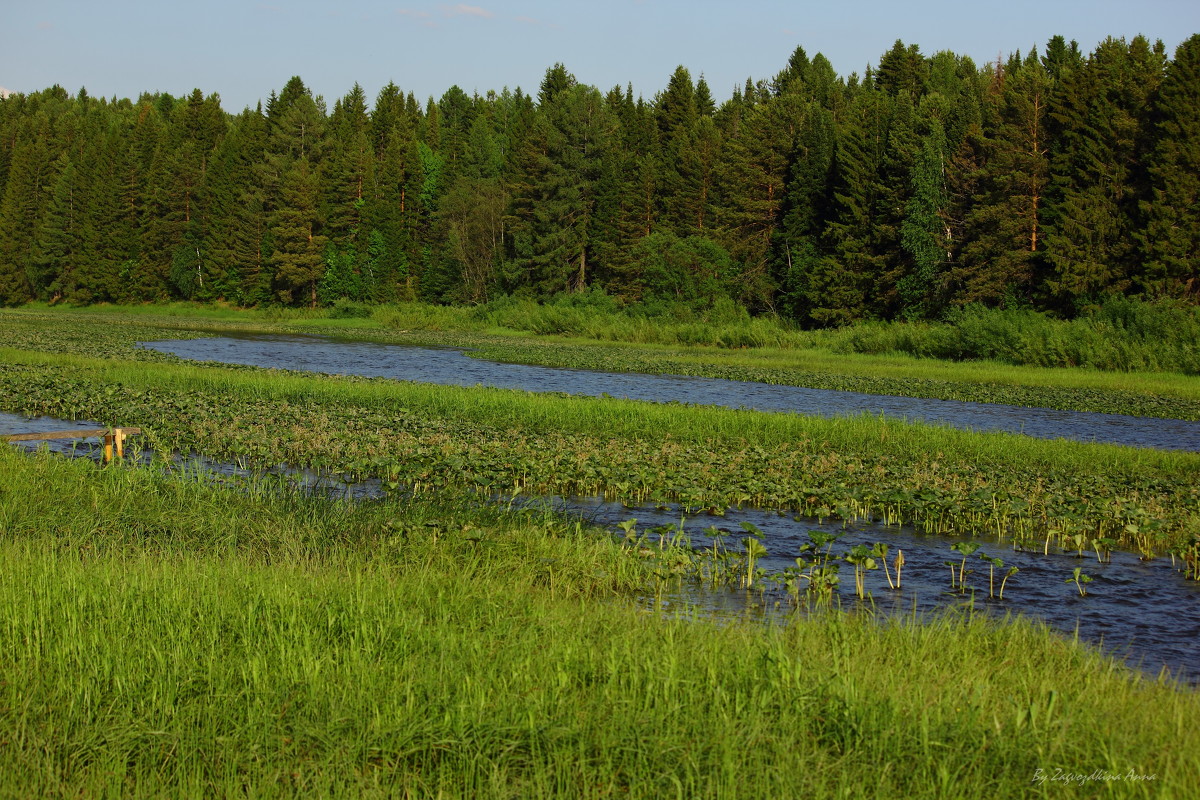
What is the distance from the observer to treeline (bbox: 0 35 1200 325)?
40094 mm

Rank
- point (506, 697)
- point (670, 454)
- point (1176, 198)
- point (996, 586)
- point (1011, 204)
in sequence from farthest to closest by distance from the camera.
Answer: point (1011, 204)
point (1176, 198)
point (670, 454)
point (996, 586)
point (506, 697)

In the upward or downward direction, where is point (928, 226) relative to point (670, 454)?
upward

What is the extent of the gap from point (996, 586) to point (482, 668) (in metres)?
5.99

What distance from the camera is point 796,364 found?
3734 centimetres

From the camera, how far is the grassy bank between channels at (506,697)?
4.76 meters

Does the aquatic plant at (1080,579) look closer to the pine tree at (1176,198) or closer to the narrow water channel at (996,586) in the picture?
the narrow water channel at (996,586)

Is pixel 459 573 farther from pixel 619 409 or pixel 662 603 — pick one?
pixel 619 409

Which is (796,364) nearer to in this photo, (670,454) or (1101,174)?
(1101,174)

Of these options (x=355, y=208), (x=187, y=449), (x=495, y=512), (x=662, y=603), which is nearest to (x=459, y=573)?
(x=662, y=603)

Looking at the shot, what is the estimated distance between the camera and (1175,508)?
40.8 ft

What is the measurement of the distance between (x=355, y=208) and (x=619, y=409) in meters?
61.3

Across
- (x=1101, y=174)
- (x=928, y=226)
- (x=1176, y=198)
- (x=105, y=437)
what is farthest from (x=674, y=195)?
(x=105, y=437)

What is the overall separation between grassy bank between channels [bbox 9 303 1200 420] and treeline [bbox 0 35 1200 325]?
5.92 metres

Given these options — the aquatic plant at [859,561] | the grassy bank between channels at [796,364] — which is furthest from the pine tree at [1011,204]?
the aquatic plant at [859,561]
